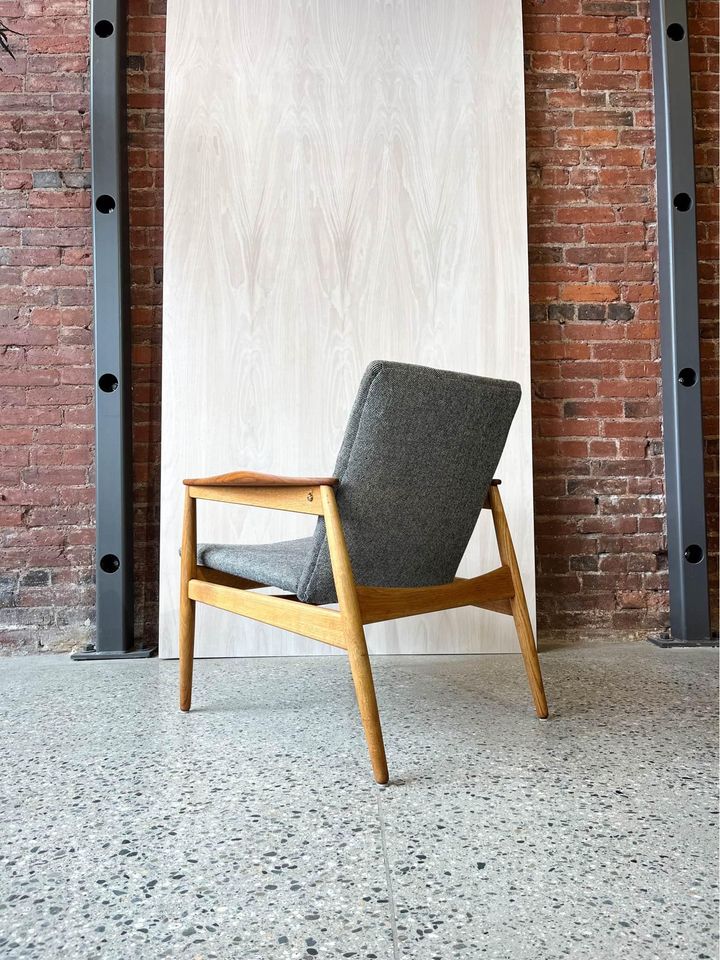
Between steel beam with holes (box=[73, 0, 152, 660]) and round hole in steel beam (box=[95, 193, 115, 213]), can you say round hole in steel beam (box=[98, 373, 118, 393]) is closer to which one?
steel beam with holes (box=[73, 0, 152, 660])

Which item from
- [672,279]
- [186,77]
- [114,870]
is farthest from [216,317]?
[114,870]

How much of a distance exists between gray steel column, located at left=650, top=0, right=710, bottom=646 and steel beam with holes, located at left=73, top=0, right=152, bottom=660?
2.16 meters

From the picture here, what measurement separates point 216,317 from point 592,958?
2.38 m

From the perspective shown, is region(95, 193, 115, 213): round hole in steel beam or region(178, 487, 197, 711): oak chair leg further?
region(95, 193, 115, 213): round hole in steel beam

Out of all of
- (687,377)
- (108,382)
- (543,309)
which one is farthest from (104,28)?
(687,377)

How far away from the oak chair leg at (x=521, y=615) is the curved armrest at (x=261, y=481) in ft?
1.99

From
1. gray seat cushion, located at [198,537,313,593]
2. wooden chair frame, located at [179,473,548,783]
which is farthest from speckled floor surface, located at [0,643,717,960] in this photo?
gray seat cushion, located at [198,537,313,593]

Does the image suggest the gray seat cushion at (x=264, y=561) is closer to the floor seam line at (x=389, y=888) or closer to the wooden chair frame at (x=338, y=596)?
the wooden chair frame at (x=338, y=596)

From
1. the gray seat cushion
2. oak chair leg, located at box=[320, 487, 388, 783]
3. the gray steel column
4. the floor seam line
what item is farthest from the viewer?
the gray steel column

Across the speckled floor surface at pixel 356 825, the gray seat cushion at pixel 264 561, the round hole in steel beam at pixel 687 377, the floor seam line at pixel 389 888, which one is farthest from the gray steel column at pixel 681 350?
the floor seam line at pixel 389 888

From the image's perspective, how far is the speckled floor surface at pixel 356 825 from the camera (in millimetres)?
978

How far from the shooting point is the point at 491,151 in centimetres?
275

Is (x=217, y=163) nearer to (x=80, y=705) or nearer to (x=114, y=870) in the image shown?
(x=80, y=705)

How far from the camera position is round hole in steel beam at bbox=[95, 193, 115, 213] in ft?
8.80
